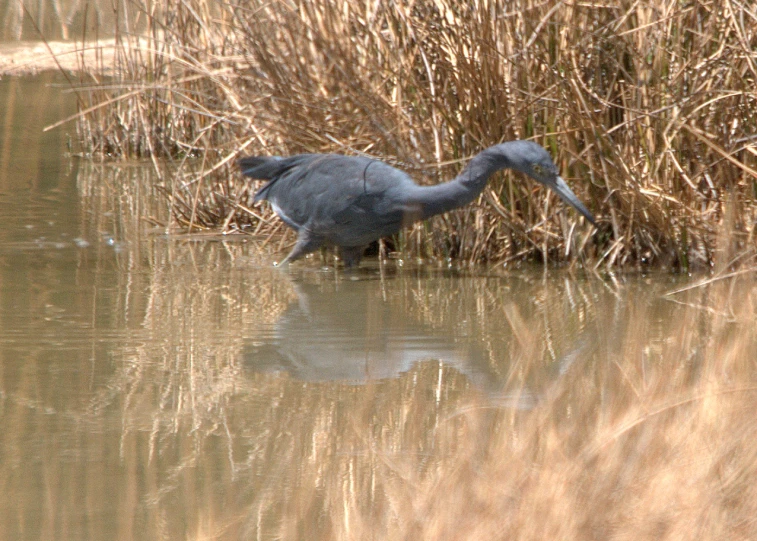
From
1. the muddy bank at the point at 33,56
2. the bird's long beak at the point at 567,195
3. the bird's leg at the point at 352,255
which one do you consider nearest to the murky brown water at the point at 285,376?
the bird's leg at the point at 352,255

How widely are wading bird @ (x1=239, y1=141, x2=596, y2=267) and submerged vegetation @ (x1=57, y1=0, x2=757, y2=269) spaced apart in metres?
0.33

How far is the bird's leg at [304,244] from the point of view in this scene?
19.0ft

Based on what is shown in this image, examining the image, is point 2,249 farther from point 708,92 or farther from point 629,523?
point 629,523

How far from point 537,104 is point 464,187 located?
60 centimetres

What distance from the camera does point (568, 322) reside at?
487cm

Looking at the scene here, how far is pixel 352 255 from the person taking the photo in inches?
232

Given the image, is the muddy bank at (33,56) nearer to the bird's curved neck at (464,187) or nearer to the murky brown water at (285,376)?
the murky brown water at (285,376)

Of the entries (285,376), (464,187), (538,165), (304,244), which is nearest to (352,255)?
(304,244)

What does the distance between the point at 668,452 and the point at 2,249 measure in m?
4.60

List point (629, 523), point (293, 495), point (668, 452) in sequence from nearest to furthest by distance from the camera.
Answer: point (629, 523), point (668, 452), point (293, 495)

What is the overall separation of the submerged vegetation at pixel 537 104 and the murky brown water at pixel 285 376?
29 cm

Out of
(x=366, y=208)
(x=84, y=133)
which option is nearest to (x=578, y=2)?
(x=366, y=208)

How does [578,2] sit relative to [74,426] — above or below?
above

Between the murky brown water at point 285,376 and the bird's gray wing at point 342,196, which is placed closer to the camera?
the murky brown water at point 285,376
